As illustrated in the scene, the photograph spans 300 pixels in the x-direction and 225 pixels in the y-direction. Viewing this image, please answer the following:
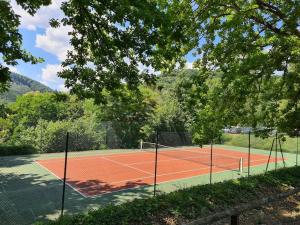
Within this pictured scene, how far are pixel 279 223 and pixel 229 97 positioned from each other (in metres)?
4.99

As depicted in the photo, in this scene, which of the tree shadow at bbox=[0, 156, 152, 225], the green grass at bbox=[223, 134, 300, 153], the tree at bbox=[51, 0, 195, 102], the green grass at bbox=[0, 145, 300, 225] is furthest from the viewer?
the green grass at bbox=[223, 134, 300, 153]

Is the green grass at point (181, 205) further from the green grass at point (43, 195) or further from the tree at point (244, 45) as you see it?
the tree at point (244, 45)

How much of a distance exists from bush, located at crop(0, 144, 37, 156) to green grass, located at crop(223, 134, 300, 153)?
79.7ft

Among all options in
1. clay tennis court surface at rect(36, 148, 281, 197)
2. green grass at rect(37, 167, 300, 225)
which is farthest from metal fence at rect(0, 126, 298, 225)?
green grass at rect(37, 167, 300, 225)

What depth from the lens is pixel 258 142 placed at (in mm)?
35781

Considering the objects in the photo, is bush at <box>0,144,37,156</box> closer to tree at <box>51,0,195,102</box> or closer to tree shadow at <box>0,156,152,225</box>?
tree shadow at <box>0,156,152,225</box>

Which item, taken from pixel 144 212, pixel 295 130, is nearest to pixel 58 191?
pixel 144 212

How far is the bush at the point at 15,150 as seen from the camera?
22422mm

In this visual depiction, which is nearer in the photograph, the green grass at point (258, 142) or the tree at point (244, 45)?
the tree at point (244, 45)

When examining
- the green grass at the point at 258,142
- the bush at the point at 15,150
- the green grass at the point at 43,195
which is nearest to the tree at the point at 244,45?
the green grass at the point at 43,195

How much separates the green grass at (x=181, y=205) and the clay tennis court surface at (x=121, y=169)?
15.7 ft

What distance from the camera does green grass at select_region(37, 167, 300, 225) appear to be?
7574mm

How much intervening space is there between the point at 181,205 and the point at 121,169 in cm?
1054

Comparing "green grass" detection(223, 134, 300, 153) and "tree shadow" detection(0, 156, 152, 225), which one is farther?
"green grass" detection(223, 134, 300, 153)
